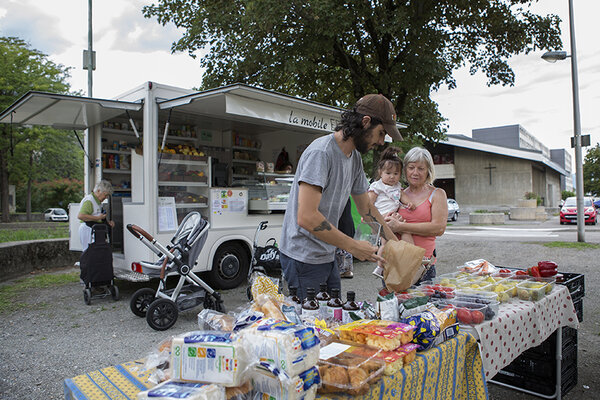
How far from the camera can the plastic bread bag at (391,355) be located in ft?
4.57

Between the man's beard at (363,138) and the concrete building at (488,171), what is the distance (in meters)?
28.1

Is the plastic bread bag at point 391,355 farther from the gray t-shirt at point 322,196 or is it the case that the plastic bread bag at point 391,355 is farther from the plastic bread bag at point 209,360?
the gray t-shirt at point 322,196

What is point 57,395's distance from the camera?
3109 millimetres

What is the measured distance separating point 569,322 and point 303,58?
8.50 meters

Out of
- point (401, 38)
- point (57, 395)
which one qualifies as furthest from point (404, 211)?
point (401, 38)

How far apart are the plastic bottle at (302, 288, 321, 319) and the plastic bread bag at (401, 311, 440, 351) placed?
1.24 ft

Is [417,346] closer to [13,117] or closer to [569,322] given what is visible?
[569,322]

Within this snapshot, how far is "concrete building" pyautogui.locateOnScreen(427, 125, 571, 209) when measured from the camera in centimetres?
3094

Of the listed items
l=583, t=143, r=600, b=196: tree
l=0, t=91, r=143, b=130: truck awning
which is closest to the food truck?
l=0, t=91, r=143, b=130: truck awning

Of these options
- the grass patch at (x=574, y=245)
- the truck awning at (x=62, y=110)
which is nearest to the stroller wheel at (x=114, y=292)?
the truck awning at (x=62, y=110)

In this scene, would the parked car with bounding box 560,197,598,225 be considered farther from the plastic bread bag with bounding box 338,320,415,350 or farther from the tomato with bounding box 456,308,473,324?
the plastic bread bag with bounding box 338,320,415,350

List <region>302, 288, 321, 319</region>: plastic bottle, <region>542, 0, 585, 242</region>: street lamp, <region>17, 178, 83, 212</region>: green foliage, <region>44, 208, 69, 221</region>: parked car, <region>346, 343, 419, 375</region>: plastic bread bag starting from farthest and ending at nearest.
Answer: <region>17, 178, 83, 212</region>: green foliage → <region>44, 208, 69, 221</region>: parked car → <region>542, 0, 585, 242</region>: street lamp → <region>302, 288, 321, 319</region>: plastic bottle → <region>346, 343, 419, 375</region>: plastic bread bag

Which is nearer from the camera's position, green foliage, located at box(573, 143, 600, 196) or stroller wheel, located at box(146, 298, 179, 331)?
stroller wheel, located at box(146, 298, 179, 331)

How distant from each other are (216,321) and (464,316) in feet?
3.84
